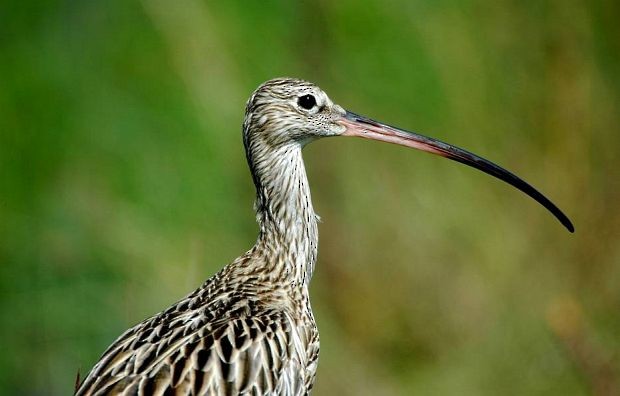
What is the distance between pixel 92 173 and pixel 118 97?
0.50 m

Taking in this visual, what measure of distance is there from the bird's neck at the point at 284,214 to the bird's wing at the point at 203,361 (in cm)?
47

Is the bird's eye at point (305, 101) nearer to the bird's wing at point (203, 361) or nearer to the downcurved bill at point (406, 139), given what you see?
Answer: the downcurved bill at point (406, 139)

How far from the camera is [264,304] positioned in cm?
573

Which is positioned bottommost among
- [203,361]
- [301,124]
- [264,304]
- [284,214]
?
[203,361]

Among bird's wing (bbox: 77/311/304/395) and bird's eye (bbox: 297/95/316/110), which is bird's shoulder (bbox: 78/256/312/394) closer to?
bird's wing (bbox: 77/311/304/395)

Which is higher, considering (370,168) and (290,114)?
(370,168)

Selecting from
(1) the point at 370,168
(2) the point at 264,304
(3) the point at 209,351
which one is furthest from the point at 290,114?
(1) the point at 370,168

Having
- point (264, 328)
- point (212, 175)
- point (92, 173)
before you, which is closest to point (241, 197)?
point (212, 175)

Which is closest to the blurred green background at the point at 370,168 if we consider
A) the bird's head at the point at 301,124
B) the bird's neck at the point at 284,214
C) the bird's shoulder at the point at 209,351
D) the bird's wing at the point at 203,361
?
the bird's neck at the point at 284,214

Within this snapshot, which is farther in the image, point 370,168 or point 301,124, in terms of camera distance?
point 370,168

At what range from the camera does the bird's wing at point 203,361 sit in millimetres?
5152

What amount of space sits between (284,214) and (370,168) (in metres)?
1.86

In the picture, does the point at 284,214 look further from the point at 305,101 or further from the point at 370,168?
the point at 370,168

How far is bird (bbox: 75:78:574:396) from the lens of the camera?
206 inches
